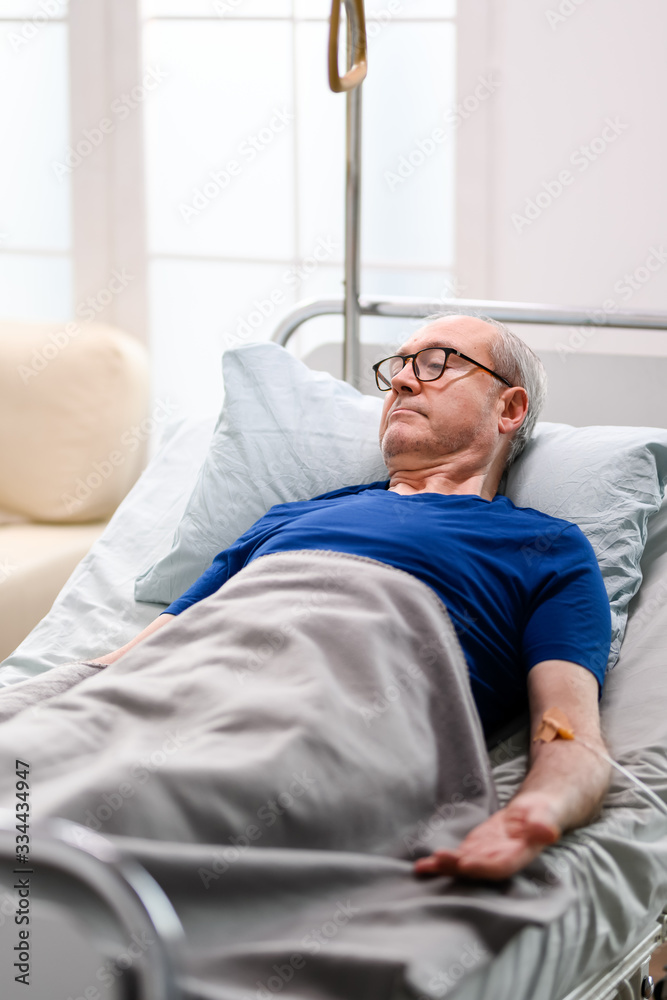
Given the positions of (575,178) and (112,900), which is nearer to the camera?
(112,900)

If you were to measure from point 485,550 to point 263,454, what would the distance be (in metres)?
0.55

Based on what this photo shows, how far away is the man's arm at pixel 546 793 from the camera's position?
3.12 ft

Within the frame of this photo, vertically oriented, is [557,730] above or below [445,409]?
below

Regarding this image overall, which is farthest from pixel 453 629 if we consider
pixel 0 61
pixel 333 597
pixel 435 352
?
pixel 0 61

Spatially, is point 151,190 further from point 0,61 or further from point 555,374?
point 555,374

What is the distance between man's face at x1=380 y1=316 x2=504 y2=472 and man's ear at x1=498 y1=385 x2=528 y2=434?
13 millimetres

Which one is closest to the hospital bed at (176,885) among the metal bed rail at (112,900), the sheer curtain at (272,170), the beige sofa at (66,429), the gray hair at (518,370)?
the metal bed rail at (112,900)

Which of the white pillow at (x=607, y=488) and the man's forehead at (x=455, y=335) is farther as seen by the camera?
the man's forehead at (x=455, y=335)

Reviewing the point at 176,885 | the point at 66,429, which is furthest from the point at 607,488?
the point at 66,429

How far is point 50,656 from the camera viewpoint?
164cm

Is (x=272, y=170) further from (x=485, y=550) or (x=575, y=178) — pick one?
(x=485, y=550)

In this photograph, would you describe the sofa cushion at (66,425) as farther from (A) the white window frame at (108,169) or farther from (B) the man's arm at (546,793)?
(B) the man's arm at (546,793)

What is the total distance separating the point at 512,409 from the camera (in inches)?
65.5

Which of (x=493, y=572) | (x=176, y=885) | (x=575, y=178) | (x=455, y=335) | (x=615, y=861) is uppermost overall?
(x=575, y=178)
